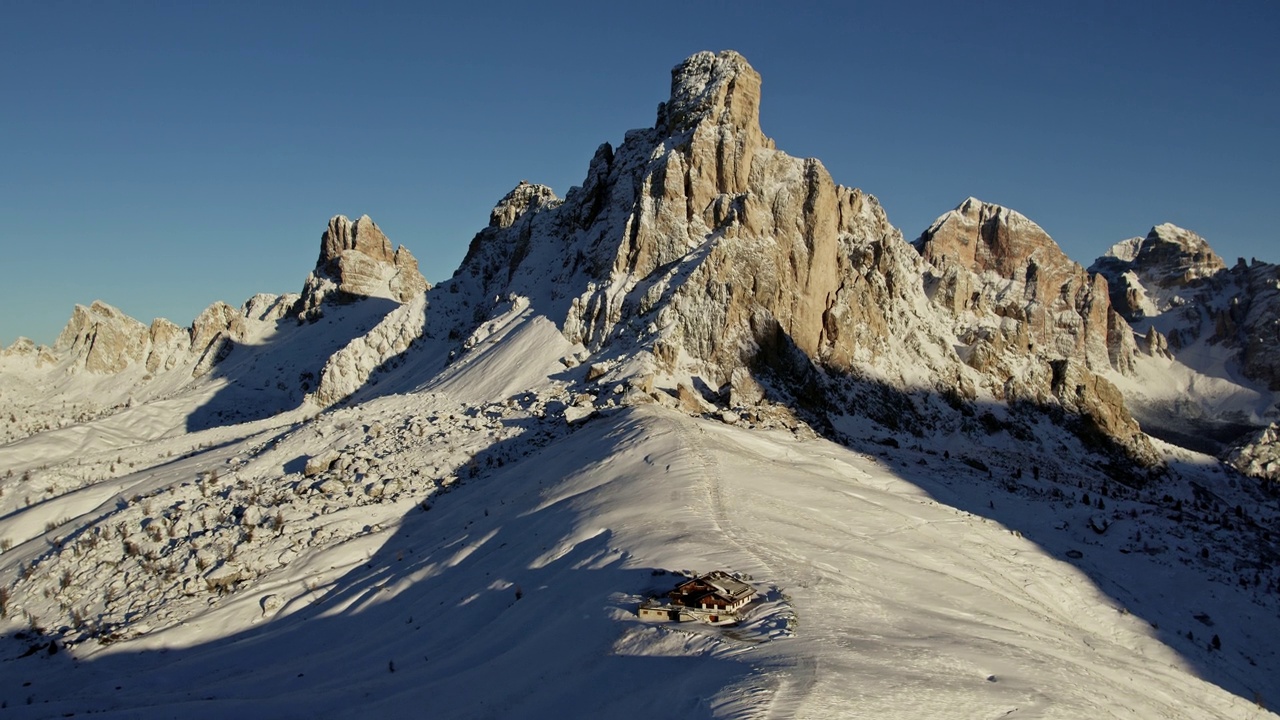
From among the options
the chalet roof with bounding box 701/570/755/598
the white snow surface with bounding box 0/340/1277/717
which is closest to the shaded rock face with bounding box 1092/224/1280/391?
the white snow surface with bounding box 0/340/1277/717

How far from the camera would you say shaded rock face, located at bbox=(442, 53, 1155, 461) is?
55375 millimetres

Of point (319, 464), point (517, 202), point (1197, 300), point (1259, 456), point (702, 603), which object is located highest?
point (517, 202)

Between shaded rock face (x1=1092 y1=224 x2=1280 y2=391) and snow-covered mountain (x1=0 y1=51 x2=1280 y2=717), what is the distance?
5614 centimetres

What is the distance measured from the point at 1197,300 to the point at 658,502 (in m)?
152

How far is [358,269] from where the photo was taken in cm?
10106

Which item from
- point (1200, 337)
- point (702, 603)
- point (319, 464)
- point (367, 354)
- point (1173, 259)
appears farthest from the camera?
point (1173, 259)

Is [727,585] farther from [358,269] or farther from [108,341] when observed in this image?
[108,341]

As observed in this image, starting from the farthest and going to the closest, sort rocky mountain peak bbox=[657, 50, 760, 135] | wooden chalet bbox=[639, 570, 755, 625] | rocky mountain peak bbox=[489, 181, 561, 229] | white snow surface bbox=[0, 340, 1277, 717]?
rocky mountain peak bbox=[489, 181, 561, 229], rocky mountain peak bbox=[657, 50, 760, 135], wooden chalet bbox=[639, 570, 755, 625], white snow surface bbox=[0, 340, 1277, 717]

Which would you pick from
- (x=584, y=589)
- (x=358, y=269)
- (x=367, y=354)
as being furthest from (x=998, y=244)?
(x=584, y=589)

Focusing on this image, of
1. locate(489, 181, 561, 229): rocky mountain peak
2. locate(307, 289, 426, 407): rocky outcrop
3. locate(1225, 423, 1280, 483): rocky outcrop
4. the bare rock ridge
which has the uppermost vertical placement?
locate(489, 181, 561, 229): rocky mountain peak

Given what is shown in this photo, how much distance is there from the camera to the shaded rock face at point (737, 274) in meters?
55.4

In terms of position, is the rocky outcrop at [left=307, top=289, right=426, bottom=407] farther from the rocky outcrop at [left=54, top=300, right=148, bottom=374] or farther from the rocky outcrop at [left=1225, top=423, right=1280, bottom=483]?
the rocky outcrop at [left=1225, top=423, right=1280, bottom=483]

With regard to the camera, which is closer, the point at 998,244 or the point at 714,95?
the point at 714,95

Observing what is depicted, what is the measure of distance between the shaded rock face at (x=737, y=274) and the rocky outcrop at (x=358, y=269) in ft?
73.7
